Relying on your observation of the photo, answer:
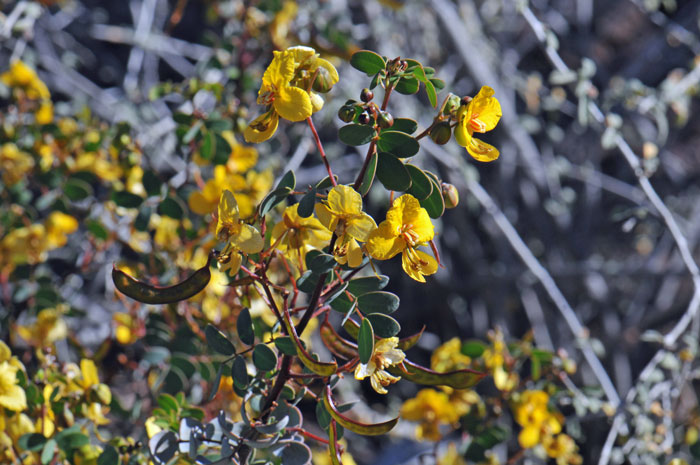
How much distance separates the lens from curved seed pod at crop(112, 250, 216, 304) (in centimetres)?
72

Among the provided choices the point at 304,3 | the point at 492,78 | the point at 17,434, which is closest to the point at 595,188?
the point at 492,78

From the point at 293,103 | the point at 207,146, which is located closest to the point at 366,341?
the point at 293,103

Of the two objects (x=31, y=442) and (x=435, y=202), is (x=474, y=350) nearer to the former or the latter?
(x=435, y=202)

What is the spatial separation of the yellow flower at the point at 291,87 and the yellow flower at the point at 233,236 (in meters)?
0.08

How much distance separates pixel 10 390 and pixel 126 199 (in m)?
0.45

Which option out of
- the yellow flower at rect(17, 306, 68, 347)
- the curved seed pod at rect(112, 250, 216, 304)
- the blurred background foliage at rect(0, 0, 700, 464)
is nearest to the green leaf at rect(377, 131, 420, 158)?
the curved seed pod at rect(112, 250, 216, 304)

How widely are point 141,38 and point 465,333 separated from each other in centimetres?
158

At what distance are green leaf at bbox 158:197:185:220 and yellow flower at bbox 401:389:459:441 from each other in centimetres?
60

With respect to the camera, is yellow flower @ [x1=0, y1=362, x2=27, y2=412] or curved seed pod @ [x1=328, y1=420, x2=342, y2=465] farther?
yellow flower @ [x1=0, y1=362, x2=27, y2=412]

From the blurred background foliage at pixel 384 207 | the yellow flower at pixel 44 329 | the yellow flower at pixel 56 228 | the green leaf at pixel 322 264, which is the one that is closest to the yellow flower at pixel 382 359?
the green leaf at pixel 322 264

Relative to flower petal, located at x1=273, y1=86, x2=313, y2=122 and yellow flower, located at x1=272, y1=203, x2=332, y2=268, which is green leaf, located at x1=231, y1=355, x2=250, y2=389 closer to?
yellow flower, located at x1=272, y1=203, x2=332, y2=268

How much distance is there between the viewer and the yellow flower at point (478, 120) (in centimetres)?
69

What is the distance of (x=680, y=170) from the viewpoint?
2.56m

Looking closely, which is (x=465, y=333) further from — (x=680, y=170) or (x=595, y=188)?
(x=680, y=170)
